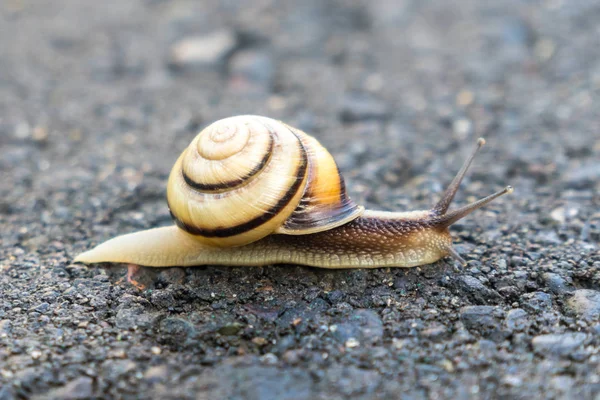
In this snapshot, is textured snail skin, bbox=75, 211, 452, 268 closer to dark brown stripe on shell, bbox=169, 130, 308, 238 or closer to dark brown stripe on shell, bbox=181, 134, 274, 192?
dark brown stripe on shell, bbox=169, 130, 308, 238

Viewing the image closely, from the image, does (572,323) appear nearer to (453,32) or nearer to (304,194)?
(304,194)

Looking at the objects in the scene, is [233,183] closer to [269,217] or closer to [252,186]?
[252,186]

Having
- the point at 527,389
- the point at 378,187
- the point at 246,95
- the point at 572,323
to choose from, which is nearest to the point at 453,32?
the point at 246,95

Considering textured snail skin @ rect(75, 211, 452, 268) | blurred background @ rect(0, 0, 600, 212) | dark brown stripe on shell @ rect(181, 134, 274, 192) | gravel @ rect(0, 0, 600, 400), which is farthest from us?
blurred background @ rect(0, 0, 600, 212)

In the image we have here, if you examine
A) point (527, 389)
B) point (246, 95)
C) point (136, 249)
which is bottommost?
point (527, 389)

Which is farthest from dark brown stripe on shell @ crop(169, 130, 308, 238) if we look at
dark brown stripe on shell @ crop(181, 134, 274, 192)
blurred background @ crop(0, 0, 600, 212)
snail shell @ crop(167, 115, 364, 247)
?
blurred background @ crop(0, 0, 600, 212)

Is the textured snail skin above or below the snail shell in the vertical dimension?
below

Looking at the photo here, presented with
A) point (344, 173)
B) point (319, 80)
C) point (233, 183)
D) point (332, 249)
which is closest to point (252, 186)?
point (233, 183)
